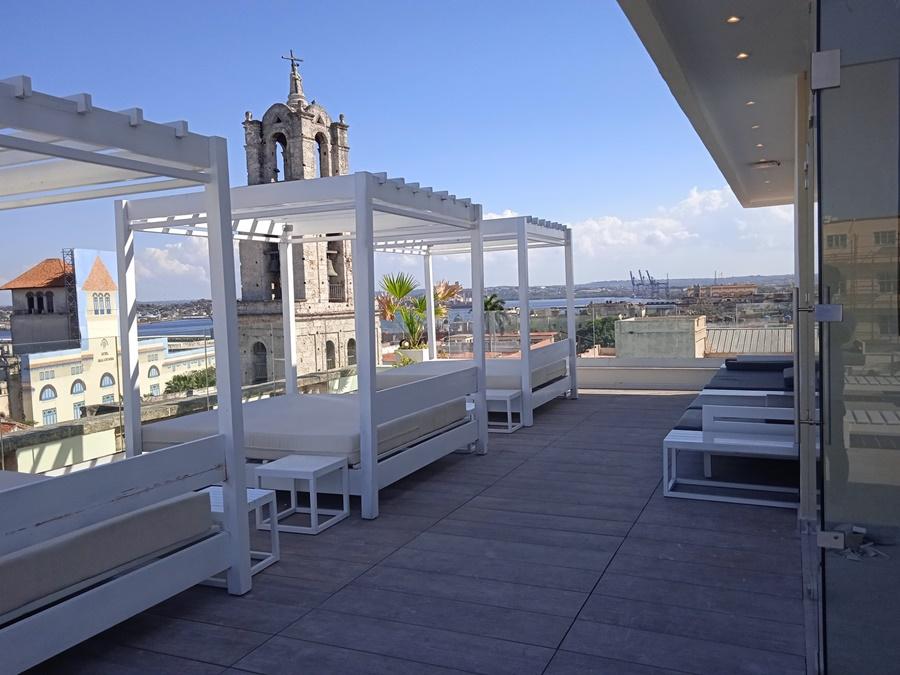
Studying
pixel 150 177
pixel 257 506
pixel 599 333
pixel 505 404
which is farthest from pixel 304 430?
pixel 599 333

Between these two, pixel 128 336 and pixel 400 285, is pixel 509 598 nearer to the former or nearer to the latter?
pixel 128 336

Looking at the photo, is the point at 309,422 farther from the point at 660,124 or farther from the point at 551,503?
the point at 660,124

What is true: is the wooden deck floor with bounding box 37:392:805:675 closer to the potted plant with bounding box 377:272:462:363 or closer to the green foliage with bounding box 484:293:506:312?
the potted plant with bounding box 377:272:462:363

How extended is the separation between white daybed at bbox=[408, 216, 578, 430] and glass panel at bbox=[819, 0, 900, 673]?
530 cm

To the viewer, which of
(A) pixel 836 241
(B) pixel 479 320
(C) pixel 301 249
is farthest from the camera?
(C) pixel 301 249

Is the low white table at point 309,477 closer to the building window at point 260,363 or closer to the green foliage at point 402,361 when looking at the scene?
the building window at point 260,363

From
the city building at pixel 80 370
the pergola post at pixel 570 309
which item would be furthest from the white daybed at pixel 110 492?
the pergola post at pixel 570 309

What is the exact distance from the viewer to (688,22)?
3.95 m

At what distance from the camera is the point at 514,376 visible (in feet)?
26.5

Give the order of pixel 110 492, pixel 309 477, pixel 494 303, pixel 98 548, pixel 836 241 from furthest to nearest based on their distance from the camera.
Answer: pixel 494 303 → pixel 309 477 → pixel 110 492 → pixel 98 548 → pixel 836 241

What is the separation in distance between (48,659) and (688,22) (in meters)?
4.02

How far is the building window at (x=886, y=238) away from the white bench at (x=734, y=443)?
10.0ft

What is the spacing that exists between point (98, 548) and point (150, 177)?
1.63m

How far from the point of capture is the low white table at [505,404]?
7590mm
